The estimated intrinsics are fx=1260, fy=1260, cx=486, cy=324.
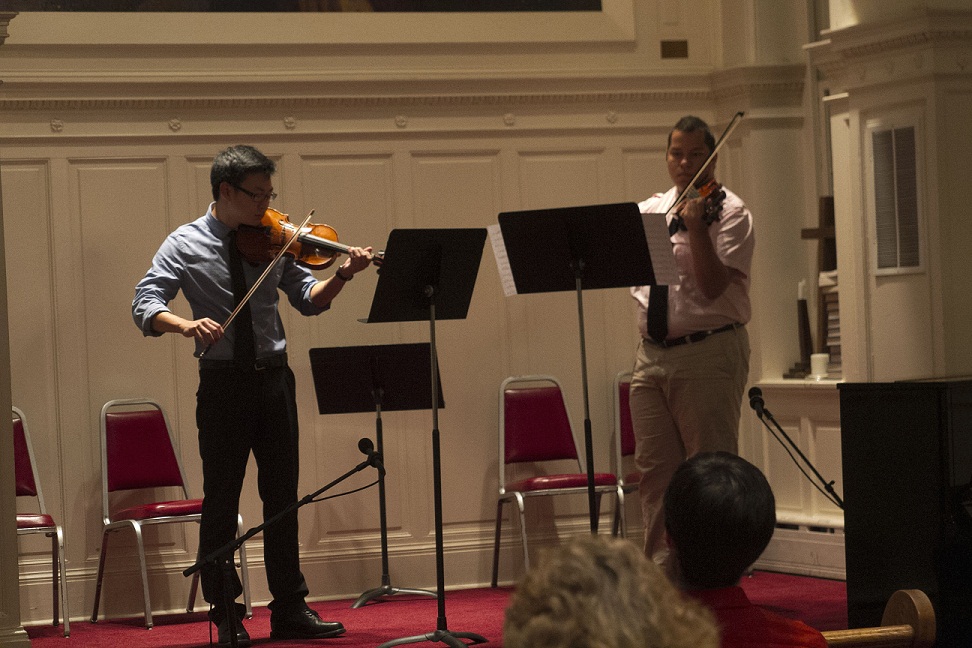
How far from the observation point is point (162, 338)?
564cm

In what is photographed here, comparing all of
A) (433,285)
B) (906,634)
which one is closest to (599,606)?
(906,634)

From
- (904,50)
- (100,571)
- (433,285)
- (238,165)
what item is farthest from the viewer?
(100,571)

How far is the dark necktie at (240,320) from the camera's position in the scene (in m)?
4.52

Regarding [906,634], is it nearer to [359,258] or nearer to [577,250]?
[577,250]

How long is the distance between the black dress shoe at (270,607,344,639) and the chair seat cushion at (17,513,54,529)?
112cm

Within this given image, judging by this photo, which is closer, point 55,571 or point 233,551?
point 233,551

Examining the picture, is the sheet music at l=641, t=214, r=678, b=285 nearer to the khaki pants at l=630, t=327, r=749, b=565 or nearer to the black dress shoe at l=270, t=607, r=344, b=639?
the khaki pants at l=630, t=327, r=749, b=565

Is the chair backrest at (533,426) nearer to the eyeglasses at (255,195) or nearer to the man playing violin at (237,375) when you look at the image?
the man playing violin at (237,375)

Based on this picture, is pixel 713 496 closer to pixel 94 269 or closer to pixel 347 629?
pixel 347 629

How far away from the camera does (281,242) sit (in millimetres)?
4539

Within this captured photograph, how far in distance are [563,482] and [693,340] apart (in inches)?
53.7

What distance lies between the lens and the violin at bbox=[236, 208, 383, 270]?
14.8 ft

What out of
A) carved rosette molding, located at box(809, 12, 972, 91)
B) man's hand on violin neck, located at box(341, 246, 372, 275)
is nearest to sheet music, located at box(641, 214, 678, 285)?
man's hand on violin neck, located at box(341, 246, 372, 275)

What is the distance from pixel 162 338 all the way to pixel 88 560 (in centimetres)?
102
